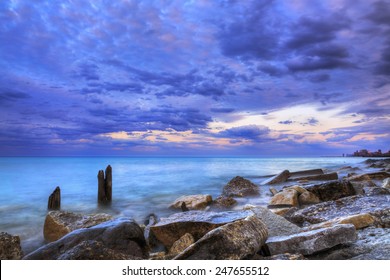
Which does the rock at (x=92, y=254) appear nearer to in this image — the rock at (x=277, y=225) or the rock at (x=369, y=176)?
the rock at (x=277, y=225)

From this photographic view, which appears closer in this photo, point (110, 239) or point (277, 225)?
point (110, 239)

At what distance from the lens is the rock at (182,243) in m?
4.48

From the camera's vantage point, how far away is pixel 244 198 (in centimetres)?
1061

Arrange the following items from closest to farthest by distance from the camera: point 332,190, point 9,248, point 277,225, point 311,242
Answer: point 311,242
point 9,248
point 277,225
point 332,190

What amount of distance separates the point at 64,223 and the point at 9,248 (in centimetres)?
191

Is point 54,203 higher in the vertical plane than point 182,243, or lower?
higher

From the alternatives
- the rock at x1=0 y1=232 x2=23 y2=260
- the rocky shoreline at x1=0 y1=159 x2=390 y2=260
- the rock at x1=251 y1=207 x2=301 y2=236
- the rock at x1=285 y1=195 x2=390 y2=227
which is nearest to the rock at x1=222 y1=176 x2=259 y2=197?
the rocky shoreline at x1=0 y1=159 x2=390 y2=260

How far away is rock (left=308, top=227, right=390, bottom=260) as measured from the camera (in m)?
3.07

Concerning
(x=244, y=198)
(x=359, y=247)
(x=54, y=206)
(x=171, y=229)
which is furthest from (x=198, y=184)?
(x=359, y=247)

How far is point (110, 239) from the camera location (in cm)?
403

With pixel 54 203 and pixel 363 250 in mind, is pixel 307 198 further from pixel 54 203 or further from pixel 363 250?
pixel 54 203

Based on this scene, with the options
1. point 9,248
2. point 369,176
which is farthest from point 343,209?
point 369,176
